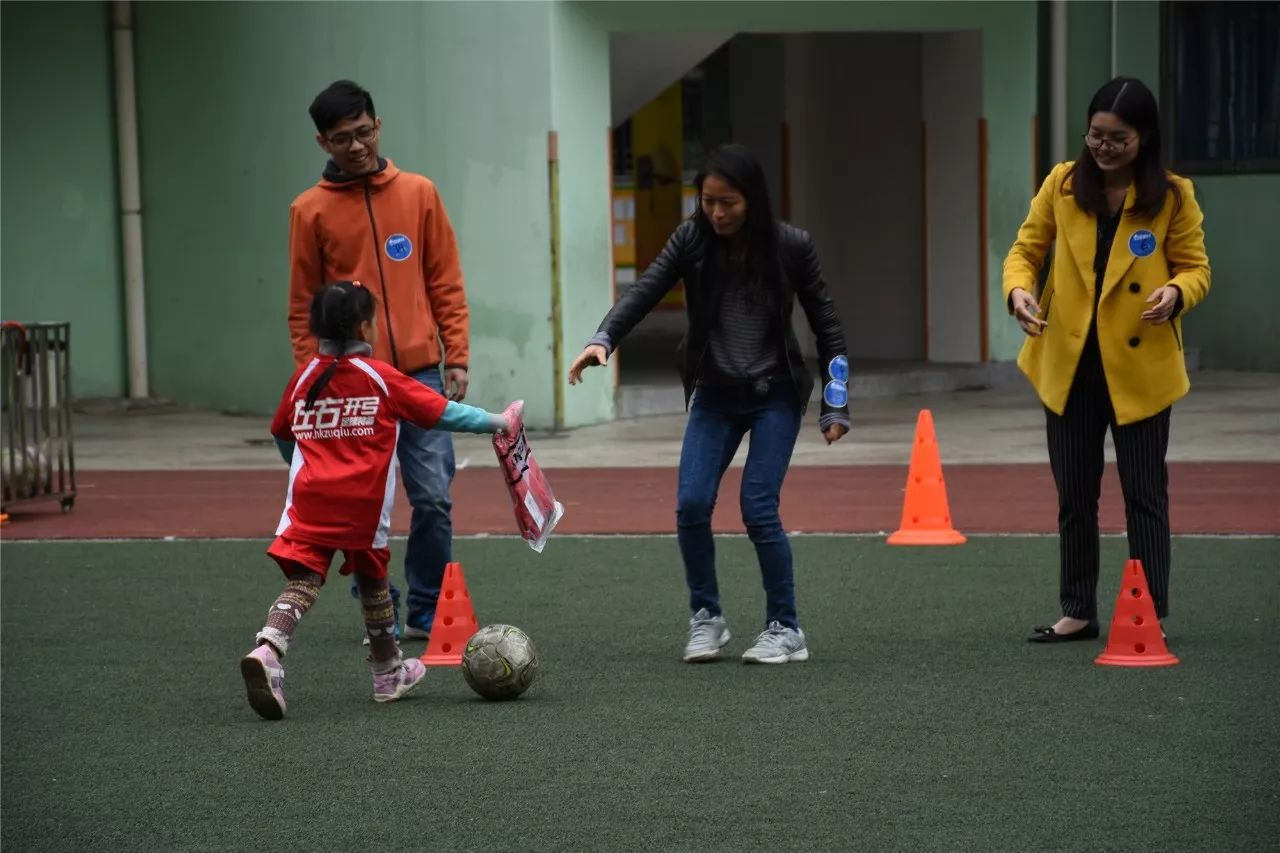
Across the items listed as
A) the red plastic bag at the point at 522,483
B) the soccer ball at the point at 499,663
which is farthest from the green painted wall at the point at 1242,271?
the soccer ball at the point at 499,663

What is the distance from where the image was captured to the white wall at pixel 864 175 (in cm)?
1975

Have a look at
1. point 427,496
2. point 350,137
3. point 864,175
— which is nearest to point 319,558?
point 427,496

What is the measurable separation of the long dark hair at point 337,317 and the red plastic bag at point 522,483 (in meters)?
0.59

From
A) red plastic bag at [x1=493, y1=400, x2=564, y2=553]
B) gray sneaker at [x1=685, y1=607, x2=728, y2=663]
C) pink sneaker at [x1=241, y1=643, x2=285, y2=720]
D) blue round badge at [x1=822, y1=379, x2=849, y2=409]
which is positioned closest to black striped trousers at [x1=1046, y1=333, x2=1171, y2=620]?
blue round badge at [x1=822, y1=379, x2=849, y2=409]

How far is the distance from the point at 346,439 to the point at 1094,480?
2828mm

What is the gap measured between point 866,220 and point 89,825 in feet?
50.9

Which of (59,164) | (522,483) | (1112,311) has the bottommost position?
(522,483)

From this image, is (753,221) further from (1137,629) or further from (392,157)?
(392,157)

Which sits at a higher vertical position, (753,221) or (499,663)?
(753,221)

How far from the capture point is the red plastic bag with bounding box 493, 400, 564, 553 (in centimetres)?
684

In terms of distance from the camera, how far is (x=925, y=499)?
34.2ft

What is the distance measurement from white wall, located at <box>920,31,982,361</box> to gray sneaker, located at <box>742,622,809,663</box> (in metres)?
11.7

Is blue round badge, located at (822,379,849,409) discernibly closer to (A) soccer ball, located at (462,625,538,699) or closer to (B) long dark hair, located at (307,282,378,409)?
(A) soccer ball, located at (462,625,538,699)

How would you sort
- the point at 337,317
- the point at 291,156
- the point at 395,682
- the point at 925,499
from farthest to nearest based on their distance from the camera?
the point at 291,156 < the point at 925,499 < the point at 395,682 < the point at 337,317
